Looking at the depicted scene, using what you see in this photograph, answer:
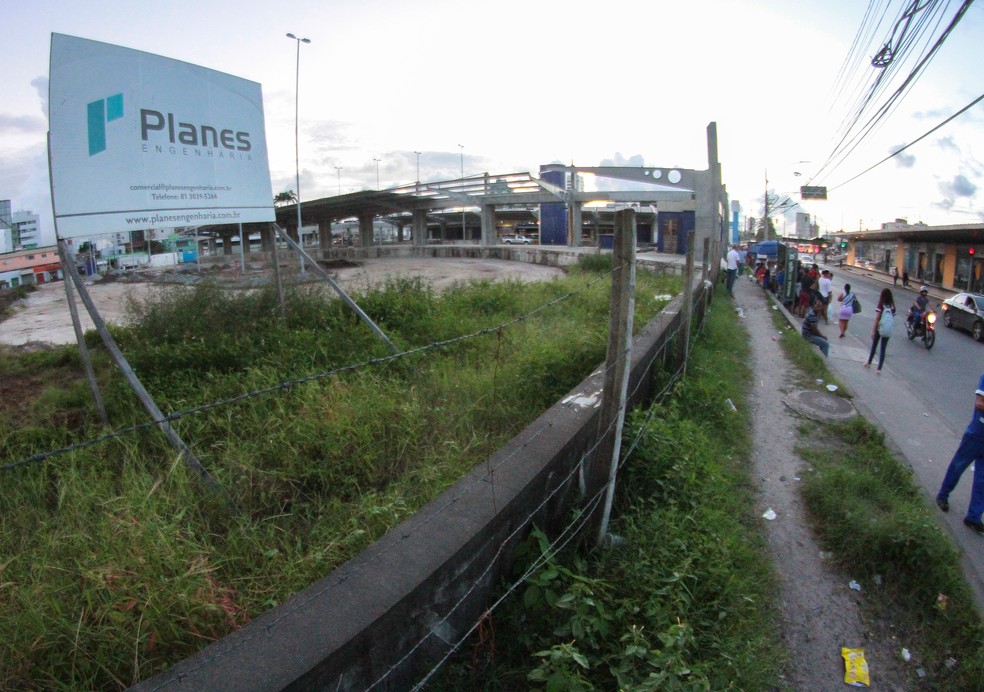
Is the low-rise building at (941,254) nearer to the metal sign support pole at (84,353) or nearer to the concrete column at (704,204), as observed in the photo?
the concrete column at (704,204)

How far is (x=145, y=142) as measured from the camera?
16.7 feet

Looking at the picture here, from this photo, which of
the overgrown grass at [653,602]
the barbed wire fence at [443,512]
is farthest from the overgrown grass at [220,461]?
the overgrown grass at [653,602]

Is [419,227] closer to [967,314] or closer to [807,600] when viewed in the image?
[967,314]

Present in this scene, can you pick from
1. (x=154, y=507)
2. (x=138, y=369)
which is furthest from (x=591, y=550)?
(x=138, y=369)

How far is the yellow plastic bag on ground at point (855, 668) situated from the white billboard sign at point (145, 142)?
6.12m

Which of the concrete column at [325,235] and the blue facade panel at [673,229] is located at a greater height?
the concrete column at [325,235]

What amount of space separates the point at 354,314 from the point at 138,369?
2.59 m

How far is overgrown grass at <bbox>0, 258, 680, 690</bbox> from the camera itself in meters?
2.18

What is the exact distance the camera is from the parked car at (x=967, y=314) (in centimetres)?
1611

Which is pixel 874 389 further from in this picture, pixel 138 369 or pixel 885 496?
pixel 138 369

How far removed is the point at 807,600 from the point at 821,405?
15.3ft

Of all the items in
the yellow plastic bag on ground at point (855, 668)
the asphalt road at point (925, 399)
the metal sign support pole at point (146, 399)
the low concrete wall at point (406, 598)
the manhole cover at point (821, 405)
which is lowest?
the yellow plastic bag on ground at point (855, 668)

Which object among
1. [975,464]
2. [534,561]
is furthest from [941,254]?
[534,561]

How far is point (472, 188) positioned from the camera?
36.1 metres
